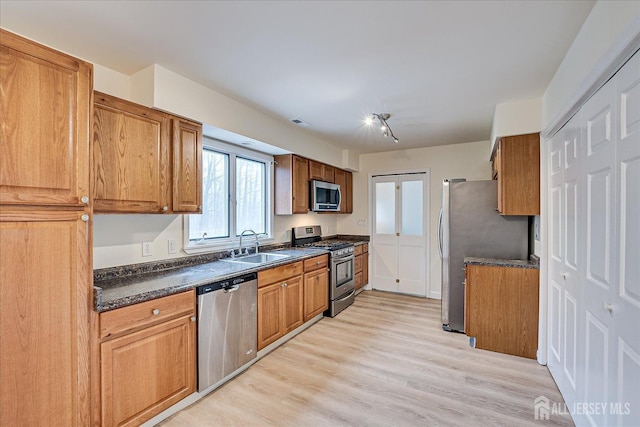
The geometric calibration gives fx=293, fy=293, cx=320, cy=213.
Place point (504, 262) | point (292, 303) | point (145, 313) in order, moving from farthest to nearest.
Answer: point (292, 303) → point (504, 262) → point (145, 313)

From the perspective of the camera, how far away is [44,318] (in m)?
1.41

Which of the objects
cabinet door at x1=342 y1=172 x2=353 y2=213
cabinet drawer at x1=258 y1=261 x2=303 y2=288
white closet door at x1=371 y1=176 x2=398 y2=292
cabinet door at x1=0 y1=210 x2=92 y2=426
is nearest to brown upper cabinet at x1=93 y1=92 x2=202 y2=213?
cabinet door at x1=0 y1=210 x2=92 y2=426

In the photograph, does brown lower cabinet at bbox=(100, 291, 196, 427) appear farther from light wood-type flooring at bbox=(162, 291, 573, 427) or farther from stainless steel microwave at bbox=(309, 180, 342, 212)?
stainless steel microwave at bbox=(309, 180, 342, 212)

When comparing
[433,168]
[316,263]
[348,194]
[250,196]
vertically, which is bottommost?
[316,263]

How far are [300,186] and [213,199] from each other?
121 cm

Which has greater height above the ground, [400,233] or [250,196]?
[250,196]

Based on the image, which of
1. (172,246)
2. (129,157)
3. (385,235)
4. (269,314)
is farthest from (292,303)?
(385,235)

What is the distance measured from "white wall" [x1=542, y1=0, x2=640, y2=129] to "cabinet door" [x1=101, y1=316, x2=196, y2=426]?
9.11 ft

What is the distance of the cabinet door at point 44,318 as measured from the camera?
4.29 feet

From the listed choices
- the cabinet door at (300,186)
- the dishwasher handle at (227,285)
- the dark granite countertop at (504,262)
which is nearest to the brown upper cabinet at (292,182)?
the cabinet door at (300,186)

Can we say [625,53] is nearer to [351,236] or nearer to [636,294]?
[636,294]

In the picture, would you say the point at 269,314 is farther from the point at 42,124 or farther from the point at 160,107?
the point at 42,124

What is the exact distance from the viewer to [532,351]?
9.09ft

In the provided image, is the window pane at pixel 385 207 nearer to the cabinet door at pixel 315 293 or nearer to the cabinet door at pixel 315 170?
the cabinet door at pixel 315 170
